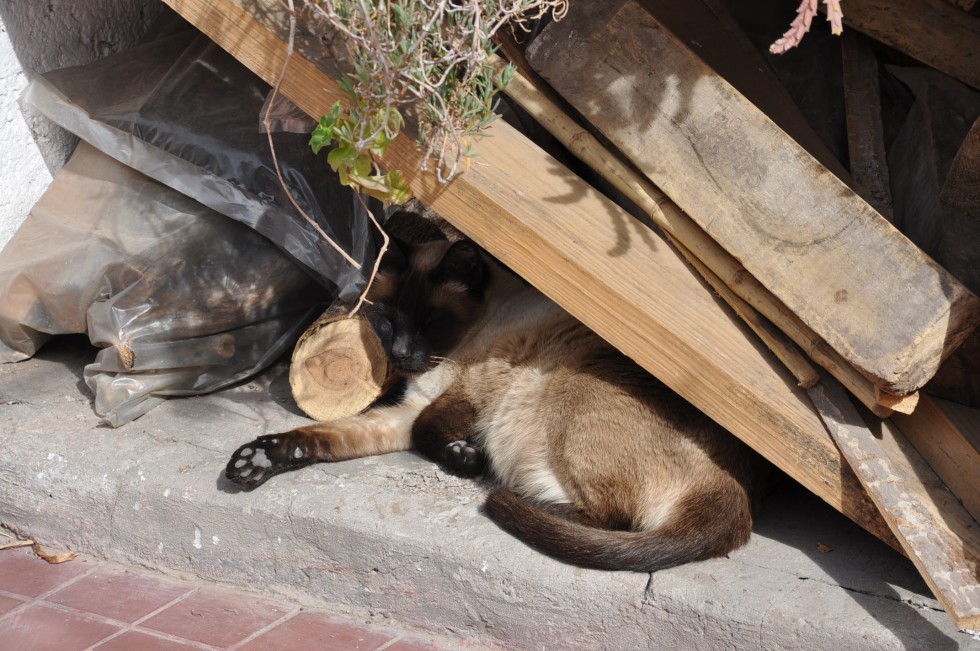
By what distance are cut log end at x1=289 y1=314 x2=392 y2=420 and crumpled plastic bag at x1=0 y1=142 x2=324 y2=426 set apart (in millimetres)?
259

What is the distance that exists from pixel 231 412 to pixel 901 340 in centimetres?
236

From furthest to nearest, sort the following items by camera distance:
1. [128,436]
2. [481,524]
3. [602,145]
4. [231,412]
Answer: [231,412] → [128,436] → [481,524] → [602,145]

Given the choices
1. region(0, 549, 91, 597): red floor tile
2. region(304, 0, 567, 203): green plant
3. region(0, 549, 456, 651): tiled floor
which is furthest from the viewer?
region(0, 549, 91, 597): red floor tile

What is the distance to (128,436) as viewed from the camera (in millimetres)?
3328

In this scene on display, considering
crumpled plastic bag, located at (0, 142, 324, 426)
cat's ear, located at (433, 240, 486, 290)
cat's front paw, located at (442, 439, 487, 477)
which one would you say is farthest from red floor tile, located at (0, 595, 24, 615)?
cat's ear, located at (433, 240, 486, 290)

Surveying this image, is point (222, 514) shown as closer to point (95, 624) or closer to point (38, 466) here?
point (95, 624)

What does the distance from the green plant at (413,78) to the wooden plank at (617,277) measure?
5.0 inches

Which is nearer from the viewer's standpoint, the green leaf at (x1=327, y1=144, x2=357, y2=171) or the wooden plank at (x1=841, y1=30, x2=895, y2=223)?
the green leaf at (x1=327, y1=144, x2=357, y2=171)

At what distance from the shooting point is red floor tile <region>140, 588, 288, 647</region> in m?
2.79

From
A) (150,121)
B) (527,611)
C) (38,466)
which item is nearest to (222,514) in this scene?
(38,466)

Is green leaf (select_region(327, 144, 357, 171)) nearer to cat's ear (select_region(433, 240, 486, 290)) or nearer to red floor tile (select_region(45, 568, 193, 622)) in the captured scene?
cat's ear (select_region(433, 240, 486, 290))

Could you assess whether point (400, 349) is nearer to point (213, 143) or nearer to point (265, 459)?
point (265, 459)

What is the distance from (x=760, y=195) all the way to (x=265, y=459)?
5.72 feet

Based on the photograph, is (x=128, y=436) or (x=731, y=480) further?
(x=128, y=436)
